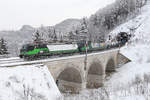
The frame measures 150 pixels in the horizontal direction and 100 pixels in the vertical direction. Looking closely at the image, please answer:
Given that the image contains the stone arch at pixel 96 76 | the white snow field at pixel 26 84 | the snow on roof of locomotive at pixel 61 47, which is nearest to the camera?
the white snow field at pixel 26 84

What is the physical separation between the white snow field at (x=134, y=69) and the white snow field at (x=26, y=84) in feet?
9.27

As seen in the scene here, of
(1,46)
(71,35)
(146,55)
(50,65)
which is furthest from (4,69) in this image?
(71,35)

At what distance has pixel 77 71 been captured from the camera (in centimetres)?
1802

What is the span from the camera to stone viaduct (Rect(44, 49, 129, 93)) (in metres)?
14.6

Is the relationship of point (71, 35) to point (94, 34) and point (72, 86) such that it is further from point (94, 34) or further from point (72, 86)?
point (72, 86)

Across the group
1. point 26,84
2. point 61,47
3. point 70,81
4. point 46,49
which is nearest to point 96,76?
point 70,81

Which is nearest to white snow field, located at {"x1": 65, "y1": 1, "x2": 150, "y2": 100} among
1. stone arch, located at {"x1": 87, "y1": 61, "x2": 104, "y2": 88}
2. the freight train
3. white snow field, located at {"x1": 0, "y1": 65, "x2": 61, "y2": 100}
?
stone arch, located at {"x1": 87, "y1": 61, "x2": 104, "y2": 88}

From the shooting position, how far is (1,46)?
33.8 metres

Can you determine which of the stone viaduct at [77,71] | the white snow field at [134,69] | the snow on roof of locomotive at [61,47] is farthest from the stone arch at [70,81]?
the snow on roof of locomotive at [61,47]

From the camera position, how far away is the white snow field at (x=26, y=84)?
8.50 meters

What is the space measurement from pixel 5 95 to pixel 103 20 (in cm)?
7392

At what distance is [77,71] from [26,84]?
9.18 metres

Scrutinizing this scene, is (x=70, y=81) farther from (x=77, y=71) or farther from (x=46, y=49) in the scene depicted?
(x=46, y=49)

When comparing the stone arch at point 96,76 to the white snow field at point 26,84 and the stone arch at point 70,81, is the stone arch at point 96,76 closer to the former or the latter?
the stone arch at point 70,81
